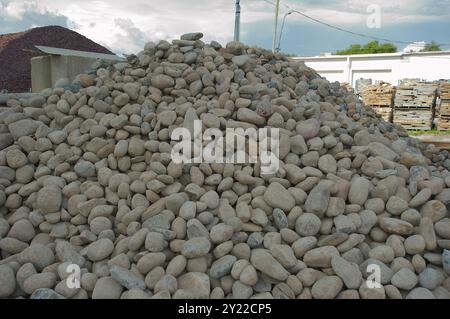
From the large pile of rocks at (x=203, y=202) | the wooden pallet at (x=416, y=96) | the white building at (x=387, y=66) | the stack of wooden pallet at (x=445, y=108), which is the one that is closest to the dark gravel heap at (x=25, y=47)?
the large pile of rocks at (x=203, y=202)

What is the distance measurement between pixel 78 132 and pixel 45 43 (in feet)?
21.0

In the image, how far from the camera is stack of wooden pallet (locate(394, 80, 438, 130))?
9.34m

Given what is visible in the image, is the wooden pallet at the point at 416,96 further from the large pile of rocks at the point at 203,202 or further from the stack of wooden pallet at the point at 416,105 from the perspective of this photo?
the large pile of rocks at the point at 203,202

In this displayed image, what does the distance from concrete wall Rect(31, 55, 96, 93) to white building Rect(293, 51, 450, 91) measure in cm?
1401

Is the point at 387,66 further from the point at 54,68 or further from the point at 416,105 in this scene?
the point at 54,68

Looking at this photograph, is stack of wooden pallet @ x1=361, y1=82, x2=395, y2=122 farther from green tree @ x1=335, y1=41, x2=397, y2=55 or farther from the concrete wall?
green tree @ x1=335, y1=41, x2=397, y2=55

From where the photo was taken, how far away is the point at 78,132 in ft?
9.06

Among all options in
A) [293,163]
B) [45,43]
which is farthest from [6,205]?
[45,43]

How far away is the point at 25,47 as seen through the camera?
823 cm

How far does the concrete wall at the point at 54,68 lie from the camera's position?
425 centimetres

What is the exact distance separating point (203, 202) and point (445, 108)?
28.6ft

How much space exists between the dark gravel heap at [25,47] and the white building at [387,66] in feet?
37.1

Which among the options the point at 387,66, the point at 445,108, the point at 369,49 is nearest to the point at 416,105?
the point at 445,108

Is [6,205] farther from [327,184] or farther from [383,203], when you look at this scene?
[383,203]
